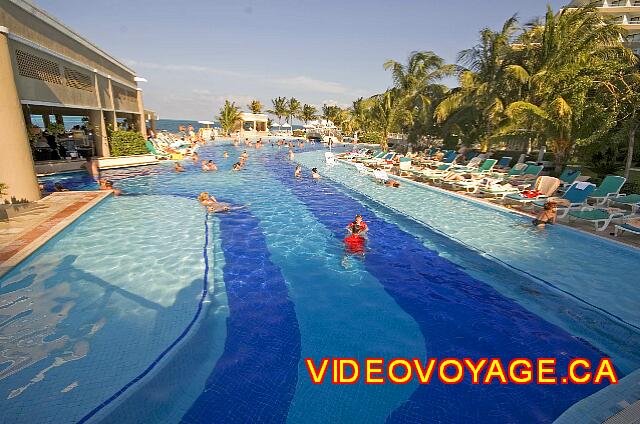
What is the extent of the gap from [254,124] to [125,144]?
38.4 metres

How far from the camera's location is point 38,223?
7953mm

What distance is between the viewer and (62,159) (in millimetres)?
16953

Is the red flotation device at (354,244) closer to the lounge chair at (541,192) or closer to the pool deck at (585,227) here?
the pool deck at (585,227)

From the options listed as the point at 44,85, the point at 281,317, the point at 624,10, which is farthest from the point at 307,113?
the point at 281,317

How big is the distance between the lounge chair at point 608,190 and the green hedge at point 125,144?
22395 millimetres

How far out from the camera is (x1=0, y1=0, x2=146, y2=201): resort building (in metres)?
8.62

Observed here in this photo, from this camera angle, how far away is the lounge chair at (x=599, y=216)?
→ 8.38m

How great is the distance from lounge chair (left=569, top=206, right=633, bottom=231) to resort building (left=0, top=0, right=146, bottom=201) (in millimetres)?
15325

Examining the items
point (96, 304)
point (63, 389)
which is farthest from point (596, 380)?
point (96, 304)

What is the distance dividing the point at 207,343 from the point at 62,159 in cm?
1763

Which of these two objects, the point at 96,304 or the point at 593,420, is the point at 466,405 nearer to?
the point at 593,420

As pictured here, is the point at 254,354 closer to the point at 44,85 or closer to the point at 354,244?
the point at 354,244

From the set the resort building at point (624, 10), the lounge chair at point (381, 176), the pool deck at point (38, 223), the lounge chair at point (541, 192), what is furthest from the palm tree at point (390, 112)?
the resort building at point (624, 10)

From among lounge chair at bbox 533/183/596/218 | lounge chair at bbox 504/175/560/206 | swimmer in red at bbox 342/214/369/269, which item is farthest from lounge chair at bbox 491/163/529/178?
swimmer in red at bbox 342/214/369/269
